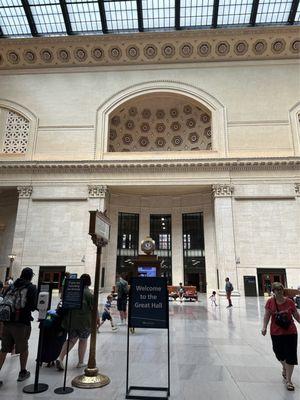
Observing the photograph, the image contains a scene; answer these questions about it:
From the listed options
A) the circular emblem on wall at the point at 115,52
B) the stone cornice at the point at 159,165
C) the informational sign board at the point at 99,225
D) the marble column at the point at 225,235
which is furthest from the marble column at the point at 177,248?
the informational sign board at the point at 99,225

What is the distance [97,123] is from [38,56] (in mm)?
7957

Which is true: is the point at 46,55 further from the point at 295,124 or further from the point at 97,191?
the point at 295,124

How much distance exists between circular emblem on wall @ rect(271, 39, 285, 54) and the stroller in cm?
2657

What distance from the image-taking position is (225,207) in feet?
71.4

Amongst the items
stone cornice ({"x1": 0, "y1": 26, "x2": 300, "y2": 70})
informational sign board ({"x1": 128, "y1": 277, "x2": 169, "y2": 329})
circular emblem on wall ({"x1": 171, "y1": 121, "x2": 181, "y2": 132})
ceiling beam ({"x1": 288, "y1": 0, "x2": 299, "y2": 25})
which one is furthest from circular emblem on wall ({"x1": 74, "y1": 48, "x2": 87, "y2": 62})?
informational sign board ({"x1": 128, "y1": 277, "x2": 169, "y2": 329})

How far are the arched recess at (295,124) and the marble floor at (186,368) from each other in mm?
18417

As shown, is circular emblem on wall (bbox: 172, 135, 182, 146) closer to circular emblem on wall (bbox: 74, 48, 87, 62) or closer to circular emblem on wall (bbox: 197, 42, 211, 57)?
circular emblem on wall (bbox: 197, 42, 211, 57)

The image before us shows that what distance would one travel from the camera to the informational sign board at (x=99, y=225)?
468 centimetres

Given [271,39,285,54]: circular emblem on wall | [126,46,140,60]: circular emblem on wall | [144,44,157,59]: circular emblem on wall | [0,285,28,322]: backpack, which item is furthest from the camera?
[126,46,140,60]: circular emblem on wall

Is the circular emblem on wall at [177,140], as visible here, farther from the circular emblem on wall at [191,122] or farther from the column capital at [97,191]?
the column capital at [97,191]

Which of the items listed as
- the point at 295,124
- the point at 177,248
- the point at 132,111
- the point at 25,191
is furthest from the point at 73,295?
the point at 132,111

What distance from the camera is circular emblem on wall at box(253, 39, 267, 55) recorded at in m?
24.0

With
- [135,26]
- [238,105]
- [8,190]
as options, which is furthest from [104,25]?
[8,190]

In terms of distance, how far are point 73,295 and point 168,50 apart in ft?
81.2
